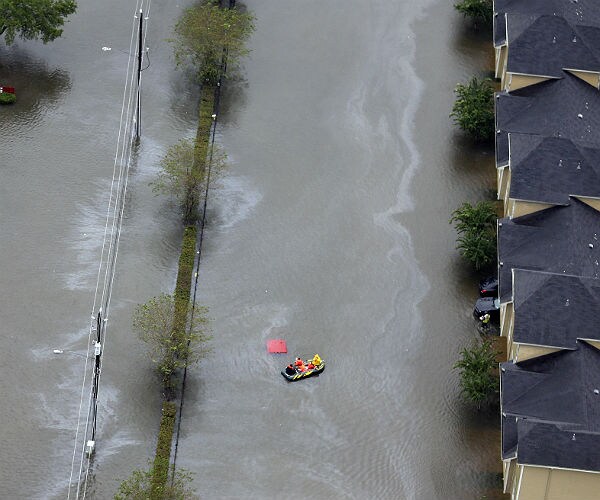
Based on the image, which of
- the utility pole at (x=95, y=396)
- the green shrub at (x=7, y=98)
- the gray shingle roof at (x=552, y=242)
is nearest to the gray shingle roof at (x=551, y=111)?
the gray shingle roof at (x=552, y=242)

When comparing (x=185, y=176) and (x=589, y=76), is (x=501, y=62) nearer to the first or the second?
(x=589, y=76)

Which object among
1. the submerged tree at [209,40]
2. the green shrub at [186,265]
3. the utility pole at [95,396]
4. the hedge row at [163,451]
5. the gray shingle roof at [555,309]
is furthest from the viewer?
the submerged tree at [209,40]

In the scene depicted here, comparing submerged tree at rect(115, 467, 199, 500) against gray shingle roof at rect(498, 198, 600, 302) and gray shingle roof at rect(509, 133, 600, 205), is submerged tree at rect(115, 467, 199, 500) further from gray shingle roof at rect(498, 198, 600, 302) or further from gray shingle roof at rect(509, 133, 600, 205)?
gray shingle roof at rect(509, 133, 600, 205)

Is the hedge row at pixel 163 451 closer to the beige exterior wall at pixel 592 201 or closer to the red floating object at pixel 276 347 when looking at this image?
the red floating object at pixel 276 347

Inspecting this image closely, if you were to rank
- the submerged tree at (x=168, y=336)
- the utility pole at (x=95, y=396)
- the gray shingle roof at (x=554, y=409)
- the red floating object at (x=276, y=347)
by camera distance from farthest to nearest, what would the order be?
the red floating object at (x=276, y=347) → the submerged tree at (x=168, y=336) → the utility pole at (x=95, y=396) → the gray shingle roof at (x=554, y=409)

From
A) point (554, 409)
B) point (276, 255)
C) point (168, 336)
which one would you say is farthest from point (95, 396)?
point (554, 409)

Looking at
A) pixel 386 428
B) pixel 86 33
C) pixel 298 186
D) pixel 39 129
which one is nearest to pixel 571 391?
pixel 386 428
